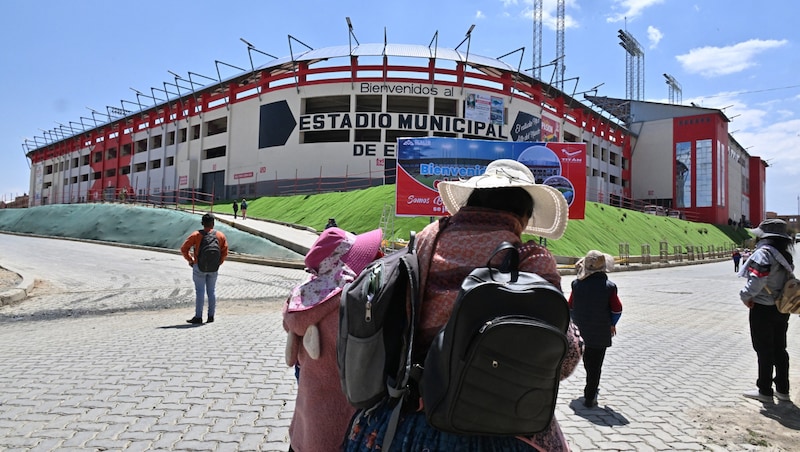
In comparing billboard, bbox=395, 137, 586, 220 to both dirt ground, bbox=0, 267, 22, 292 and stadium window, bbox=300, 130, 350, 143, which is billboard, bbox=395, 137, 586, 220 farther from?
stadium window, bbox=300, 130, 350, 143

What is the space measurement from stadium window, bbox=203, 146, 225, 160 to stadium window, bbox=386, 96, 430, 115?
15.1m

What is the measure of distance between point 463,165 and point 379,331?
17.5 meters

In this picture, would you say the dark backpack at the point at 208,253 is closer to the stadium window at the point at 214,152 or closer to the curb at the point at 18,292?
the curb at the point at 18,292

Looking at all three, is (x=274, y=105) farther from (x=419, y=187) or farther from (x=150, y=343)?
(x=150, y=343)

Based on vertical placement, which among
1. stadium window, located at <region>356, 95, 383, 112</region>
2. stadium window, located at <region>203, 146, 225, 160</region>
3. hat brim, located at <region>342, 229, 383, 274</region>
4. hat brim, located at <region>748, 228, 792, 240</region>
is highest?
stadium window, located at <region>356, 95, 383, 112</region>

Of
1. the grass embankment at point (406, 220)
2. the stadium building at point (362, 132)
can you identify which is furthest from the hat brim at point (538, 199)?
the stadium building at point (362, 132)

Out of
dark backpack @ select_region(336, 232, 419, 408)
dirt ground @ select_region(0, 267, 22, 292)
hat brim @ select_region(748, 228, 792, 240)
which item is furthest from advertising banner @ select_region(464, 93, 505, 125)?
dark backpack @ select_region(336, 232, 419, 408)

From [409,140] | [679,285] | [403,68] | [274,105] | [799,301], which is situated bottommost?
[679,285]

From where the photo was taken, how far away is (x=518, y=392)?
142 centimetres

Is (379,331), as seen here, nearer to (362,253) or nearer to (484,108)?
(362,253)

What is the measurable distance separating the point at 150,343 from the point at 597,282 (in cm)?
553

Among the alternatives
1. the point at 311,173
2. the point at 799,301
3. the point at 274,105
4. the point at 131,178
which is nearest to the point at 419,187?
the point at 799,301

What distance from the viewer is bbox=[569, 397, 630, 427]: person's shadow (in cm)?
411

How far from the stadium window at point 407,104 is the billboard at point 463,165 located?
20500 mm
